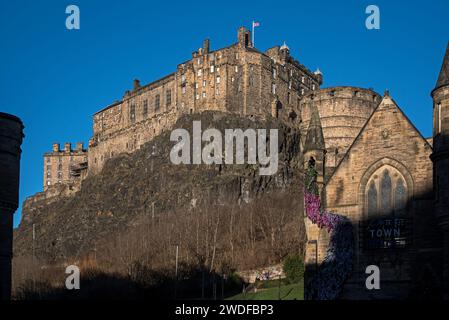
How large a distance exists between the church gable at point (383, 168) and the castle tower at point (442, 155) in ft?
14.8

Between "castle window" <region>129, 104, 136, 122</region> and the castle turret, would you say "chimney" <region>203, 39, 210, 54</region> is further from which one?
the castle turret

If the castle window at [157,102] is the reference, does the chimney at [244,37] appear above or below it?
above

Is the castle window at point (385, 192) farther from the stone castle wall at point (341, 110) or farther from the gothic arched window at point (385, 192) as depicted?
the stone castle wall at point (341, 110)

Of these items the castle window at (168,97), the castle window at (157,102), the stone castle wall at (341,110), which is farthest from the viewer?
the castle window at (157,102)

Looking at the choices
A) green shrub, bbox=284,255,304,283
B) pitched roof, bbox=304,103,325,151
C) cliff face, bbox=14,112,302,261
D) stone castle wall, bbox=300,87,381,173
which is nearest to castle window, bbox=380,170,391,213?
pitched roof, bbox=304,103,325,151

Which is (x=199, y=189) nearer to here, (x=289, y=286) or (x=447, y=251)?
(x=289, y=286)

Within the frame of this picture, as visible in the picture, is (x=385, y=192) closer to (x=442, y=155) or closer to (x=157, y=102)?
(x=442, y=155)

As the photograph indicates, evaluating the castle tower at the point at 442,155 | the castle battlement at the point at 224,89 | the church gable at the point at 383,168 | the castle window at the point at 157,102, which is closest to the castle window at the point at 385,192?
the church gable at the point at 383,168

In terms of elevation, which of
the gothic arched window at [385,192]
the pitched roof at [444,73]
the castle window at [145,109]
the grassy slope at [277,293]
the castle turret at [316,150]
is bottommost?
the grassy slope at [277,293]

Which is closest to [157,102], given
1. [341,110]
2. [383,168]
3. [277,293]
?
[341,110]

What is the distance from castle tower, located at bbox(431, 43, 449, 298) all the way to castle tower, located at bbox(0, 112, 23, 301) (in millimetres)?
21117

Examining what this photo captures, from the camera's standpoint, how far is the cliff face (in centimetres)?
11981

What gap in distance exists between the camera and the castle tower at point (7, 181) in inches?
1711
